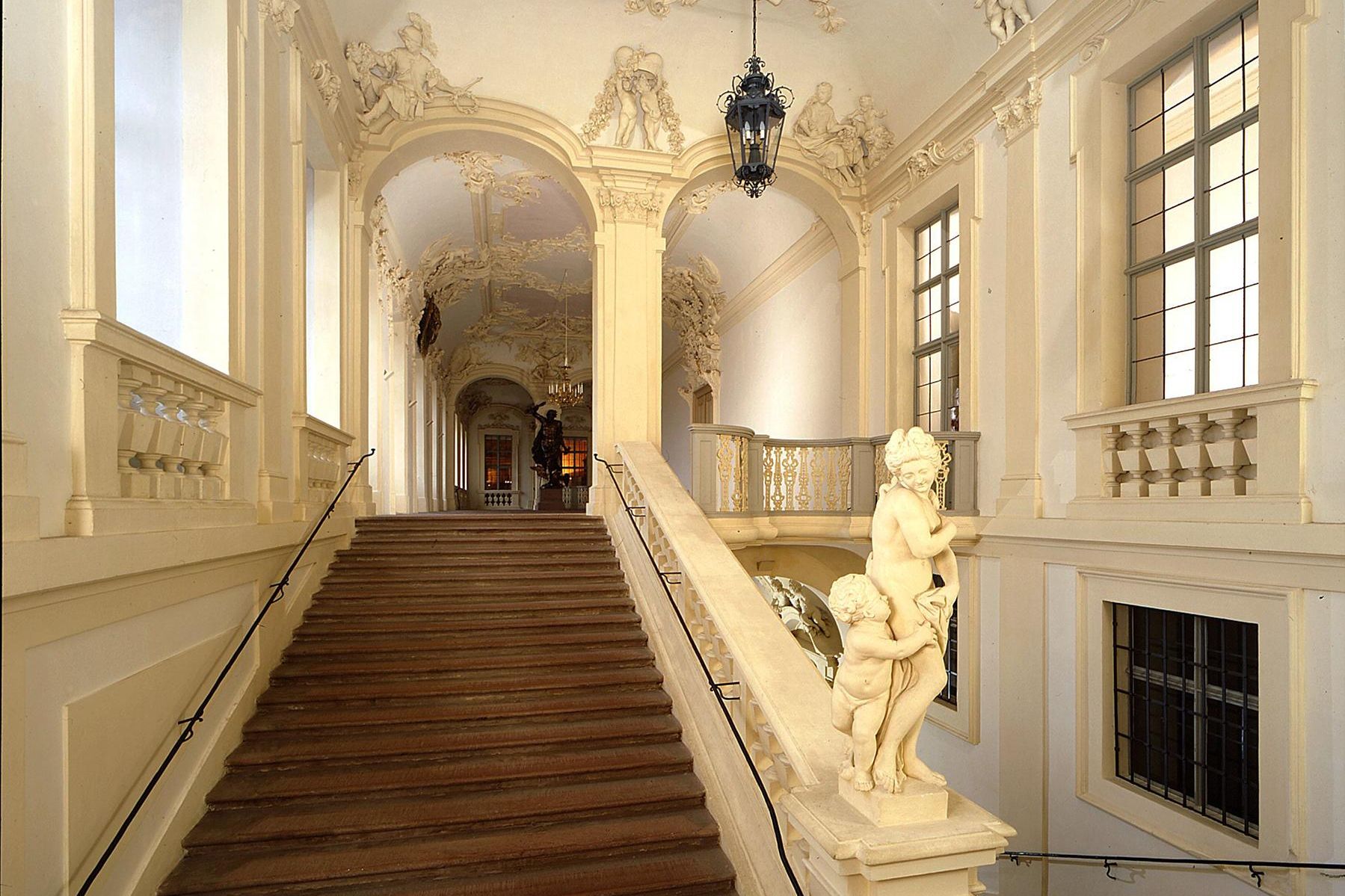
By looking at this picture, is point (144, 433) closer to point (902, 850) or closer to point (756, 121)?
point (902, 850)

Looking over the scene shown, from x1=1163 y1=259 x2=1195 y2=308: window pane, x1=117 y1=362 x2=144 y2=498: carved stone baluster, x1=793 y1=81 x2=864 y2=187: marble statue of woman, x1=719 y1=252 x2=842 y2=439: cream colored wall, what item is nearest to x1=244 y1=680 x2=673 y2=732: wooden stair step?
x1=117 y1=362 x2=144 y2=498: carved stone baluster

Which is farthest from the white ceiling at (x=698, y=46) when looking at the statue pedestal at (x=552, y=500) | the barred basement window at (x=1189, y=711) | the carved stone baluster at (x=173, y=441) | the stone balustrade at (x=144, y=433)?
the statue pedestal at (x=552, y=500)

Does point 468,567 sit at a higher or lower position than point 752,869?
higher

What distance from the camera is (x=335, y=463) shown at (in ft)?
24.0

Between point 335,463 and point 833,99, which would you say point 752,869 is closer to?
point 335,463

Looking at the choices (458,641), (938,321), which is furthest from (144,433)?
(938,321)

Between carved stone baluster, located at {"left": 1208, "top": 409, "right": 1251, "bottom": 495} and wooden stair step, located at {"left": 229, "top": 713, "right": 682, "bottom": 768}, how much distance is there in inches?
160

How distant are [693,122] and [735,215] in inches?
165

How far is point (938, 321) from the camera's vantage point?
950cm

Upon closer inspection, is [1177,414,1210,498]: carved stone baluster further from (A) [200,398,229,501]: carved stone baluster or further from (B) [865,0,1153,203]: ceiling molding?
(A) [200,398,229,501]: carved stone baluster

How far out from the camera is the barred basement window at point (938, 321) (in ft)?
29.9

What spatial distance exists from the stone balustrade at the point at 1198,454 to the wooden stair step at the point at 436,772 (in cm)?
399

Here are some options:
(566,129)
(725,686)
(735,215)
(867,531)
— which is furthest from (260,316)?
(735,215)

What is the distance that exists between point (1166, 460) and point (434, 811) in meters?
5.50
